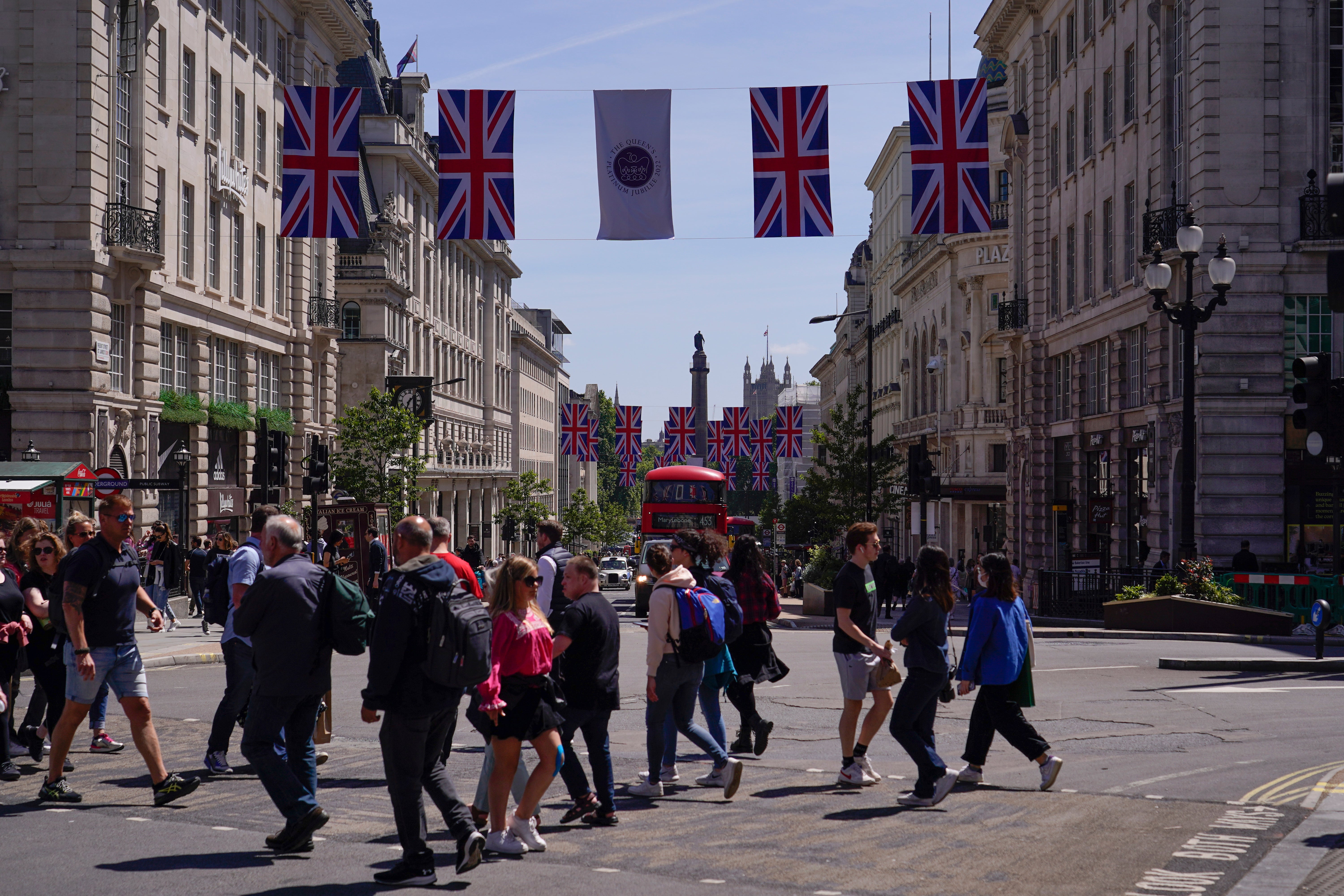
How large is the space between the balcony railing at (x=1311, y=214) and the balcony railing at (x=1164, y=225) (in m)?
2.25

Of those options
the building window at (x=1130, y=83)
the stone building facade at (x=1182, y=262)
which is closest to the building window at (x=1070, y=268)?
the stone building facade at (x=1182, y=262)

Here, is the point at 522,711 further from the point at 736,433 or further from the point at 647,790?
the point at 736,433

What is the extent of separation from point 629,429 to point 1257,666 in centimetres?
5533

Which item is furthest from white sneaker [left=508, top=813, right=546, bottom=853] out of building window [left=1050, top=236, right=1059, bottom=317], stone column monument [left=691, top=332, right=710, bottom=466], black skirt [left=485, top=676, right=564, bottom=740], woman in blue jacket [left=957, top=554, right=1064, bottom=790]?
stone column monument [left=691, top=332, right=710, bottom=466]

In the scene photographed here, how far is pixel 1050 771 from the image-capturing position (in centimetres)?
1000

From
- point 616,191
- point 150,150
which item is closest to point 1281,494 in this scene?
point 616,191

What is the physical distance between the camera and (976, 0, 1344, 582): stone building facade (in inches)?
1138

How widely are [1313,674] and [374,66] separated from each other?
60375 mm

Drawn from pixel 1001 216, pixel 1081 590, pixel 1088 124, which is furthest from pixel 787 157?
pixel 1001 216

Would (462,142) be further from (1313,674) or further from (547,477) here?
(547,477)

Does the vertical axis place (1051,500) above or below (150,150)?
below

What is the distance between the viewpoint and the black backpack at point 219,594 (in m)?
12.1

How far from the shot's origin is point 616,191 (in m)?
22.5

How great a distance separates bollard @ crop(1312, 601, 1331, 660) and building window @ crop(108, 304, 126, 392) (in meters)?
24.9
